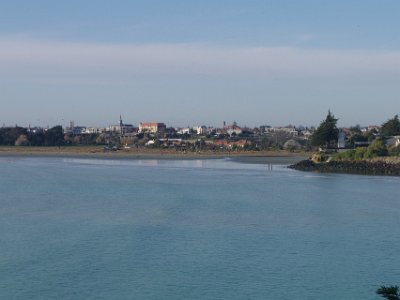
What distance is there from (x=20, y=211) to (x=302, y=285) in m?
6.63

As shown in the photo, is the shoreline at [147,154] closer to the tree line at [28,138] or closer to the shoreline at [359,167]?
the tree line at [28,138]

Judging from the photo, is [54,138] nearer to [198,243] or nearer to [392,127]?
[392,127]

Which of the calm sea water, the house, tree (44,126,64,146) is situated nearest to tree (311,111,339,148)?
the house

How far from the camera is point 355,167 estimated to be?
24562 millimetres

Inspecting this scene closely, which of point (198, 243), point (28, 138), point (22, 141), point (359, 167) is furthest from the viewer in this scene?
point (28, 138)

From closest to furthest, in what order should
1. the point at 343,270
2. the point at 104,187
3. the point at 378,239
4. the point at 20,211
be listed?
the point at 343,270
the point at 378,239
the point at 20,211
the point at 104,187

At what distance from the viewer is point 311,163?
26344 millimetres

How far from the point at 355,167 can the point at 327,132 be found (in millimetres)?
6307

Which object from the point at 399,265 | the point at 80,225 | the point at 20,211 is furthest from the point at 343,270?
the point at 20,211

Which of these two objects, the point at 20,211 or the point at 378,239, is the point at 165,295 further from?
the point at 20,211

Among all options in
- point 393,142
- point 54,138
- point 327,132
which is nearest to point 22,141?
point 54,138

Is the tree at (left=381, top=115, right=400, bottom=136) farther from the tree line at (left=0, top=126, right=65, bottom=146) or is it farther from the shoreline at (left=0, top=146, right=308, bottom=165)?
the tree line at (left=0, top=126, right=65, bottom=146)

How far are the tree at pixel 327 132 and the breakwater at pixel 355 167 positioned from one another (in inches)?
181

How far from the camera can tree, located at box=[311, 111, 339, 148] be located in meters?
30.8
